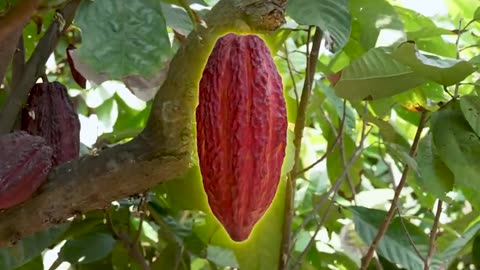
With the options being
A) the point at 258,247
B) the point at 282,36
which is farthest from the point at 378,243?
the point at 282,36

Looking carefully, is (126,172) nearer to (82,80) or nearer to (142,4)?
(142,4)

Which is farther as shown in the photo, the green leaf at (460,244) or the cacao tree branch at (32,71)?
the green leaf at (460,244)

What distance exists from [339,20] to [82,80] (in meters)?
0.43

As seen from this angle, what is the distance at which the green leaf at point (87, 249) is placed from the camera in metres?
1.32

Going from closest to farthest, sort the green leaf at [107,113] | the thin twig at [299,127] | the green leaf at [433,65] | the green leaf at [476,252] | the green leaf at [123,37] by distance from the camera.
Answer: the green leaf at [123,37] → the green leaf at [433,65] → the thin twig at [299,127] → the green leaf at [476,252] → the green leaf at [107,113]

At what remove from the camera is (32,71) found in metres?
0.95

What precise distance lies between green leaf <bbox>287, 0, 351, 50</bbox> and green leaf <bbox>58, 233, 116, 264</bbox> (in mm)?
658

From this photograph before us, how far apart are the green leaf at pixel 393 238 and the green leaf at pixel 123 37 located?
699 millimetres

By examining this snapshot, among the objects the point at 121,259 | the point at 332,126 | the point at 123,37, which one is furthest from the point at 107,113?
the point at 123,37

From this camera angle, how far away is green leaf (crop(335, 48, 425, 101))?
3.26ft

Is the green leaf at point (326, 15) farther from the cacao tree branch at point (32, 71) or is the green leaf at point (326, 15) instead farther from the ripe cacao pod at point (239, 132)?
the cacao tree branch at point (32, 71)

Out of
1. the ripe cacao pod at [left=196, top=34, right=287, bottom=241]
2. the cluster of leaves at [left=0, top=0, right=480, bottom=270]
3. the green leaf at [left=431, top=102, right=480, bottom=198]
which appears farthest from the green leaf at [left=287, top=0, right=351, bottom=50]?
the green leaf at [left=431, top=102, right=480, bottom=198]

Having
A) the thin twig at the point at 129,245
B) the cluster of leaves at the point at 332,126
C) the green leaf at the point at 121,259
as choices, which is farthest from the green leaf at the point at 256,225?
the green leaf at the point at 121,259

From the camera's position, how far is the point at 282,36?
1.16m
